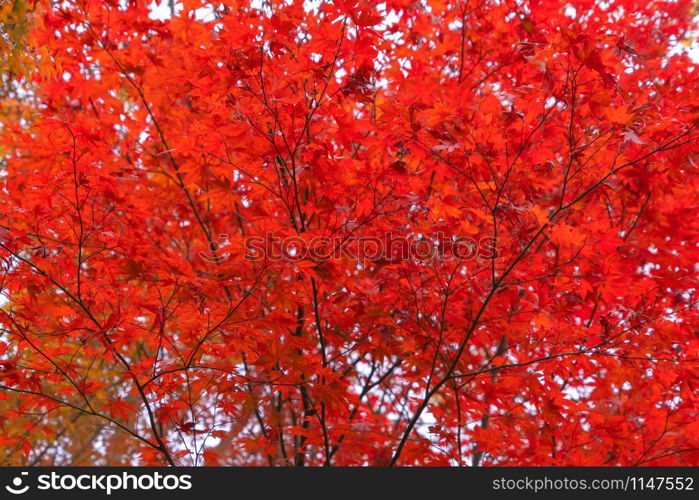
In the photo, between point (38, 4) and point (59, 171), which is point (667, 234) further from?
point (38, 4)

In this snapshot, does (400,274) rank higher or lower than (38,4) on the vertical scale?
lower

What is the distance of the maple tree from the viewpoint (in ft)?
10.5

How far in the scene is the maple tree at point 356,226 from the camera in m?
3.19

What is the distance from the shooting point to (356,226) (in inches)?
130

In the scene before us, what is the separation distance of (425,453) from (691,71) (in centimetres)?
350

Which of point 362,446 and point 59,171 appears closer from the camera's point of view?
point 59,171

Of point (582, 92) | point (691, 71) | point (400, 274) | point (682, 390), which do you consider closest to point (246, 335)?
point (400, 274)

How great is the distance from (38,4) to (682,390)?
15.9ft

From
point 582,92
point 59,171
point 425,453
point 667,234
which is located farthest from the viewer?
point 667,234

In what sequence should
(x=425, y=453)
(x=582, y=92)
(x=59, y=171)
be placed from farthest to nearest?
1. (x=425, y=453)
2. (x=59, y=171)
3. (x=582, y=92)

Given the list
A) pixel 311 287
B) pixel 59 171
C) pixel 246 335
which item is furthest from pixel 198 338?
pixel 59 171

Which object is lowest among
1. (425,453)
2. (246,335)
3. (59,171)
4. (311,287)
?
(425,453)
